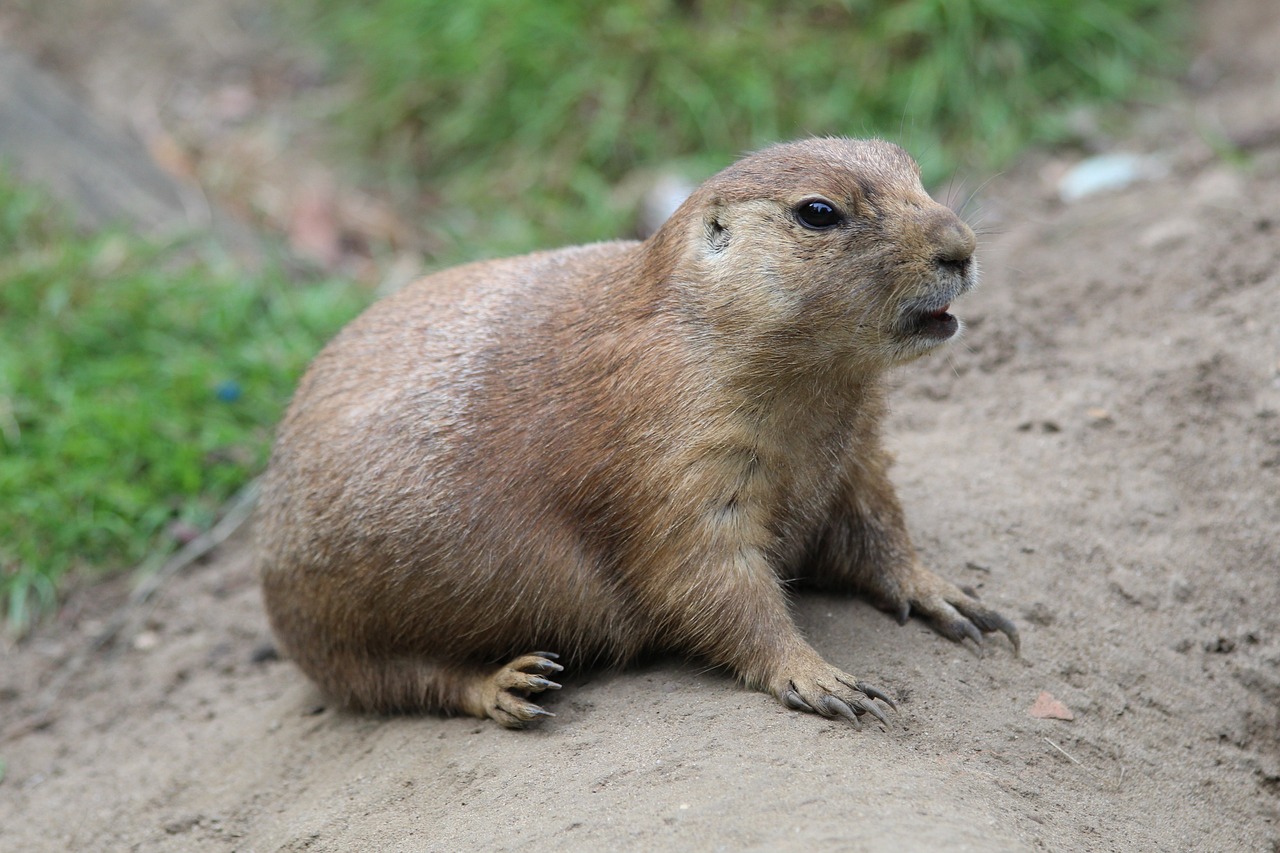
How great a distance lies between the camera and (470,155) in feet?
32.1

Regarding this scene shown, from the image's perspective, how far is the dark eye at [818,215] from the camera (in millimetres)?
3770

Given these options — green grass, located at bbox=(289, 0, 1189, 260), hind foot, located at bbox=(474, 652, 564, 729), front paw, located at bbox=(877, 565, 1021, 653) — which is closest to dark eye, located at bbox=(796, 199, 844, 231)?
front paw, located at bbox=(877, 565, 1021, 653)

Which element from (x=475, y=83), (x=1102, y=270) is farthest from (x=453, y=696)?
(x=475, y=83)

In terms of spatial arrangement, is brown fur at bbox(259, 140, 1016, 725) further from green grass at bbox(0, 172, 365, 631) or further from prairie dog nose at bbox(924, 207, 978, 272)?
green grass at bbox(0, 172, 365, 631)

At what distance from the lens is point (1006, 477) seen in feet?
16.8

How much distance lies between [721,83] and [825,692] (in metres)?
5.93

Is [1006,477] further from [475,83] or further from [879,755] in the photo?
[475,83]

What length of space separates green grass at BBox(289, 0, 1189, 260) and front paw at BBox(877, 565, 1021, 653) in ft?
14.4

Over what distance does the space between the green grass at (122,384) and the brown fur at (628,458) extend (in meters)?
2.26

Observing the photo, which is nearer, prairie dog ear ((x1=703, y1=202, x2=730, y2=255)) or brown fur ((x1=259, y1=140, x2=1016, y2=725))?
brown fur ((x1=259, y1=140, x2=1016, y2=725))

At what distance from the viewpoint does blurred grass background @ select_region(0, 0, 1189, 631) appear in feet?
22.3

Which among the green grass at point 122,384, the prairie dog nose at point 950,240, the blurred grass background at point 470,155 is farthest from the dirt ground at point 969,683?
the prairie dog nose at point 950,240

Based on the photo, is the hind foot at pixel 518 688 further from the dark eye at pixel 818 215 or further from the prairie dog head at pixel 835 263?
the dark eye at pixel 818 215

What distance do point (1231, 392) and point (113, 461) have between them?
5.38 m
